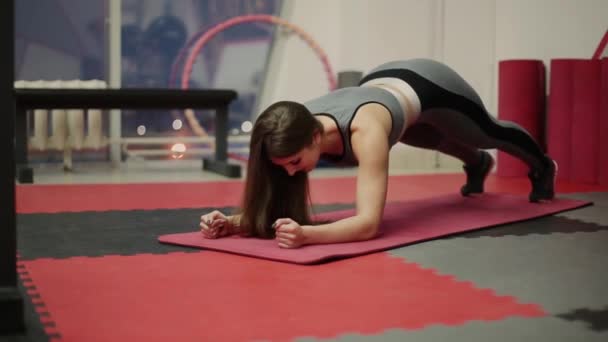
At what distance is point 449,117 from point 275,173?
2.93 feet

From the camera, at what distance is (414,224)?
3.22 m

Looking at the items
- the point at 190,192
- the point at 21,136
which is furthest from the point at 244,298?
the point at 21,136

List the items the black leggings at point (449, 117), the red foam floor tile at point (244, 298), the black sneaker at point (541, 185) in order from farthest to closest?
the black sneaker at point (541, 185) < the black leggings at point (449, 117) < the red foam floor tile at point (244, 298)

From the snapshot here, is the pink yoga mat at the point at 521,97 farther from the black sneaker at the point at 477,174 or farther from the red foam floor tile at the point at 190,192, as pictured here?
the black sneaker at the point at 477,174

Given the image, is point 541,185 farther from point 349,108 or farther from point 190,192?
point 190,192

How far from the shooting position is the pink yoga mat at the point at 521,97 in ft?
18.4

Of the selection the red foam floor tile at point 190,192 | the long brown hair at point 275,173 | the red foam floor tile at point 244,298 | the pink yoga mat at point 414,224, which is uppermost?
the long brown hair at point 275,173

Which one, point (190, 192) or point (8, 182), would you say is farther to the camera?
point (190, 192)

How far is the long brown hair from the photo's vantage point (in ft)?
8.64

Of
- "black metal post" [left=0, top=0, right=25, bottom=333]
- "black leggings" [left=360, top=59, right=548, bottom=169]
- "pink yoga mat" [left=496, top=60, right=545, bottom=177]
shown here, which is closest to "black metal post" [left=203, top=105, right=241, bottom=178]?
"pink yoga mat" [left=496, top=60, right=545, bottom=177]

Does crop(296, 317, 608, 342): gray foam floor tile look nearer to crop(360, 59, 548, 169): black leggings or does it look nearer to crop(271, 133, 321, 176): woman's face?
crop(271, 133, 321, 176): woman's face

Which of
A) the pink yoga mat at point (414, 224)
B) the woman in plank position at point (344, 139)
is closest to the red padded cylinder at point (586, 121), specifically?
the pink yoga mat at point (414, 224)

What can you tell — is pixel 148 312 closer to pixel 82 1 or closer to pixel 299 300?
pixel 299 300

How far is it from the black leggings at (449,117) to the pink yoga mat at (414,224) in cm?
25
